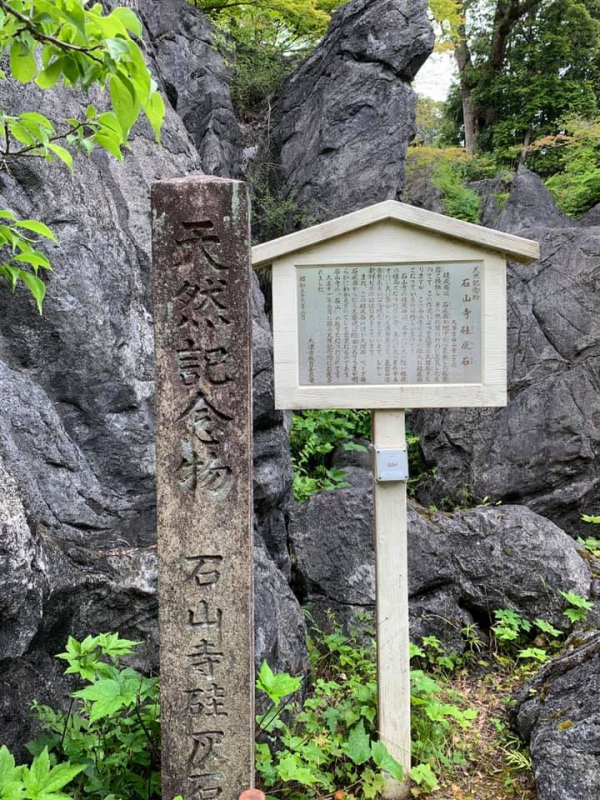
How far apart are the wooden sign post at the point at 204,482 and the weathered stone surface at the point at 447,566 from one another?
8.33 feet

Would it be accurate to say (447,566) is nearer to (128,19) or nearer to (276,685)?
(276,685)

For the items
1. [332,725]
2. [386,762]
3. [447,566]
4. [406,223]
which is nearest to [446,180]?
[447,566]

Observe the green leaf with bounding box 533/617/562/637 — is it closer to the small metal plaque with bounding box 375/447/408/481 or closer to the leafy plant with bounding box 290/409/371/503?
the small metal plaque with bounding box 375/447/408/481

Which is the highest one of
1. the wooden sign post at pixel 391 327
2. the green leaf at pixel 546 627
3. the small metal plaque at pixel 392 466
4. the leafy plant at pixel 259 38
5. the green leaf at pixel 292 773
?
the leafy plant at pixel 259 38

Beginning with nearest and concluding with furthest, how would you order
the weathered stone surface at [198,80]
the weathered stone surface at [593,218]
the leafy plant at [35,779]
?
the leafy plant at [35,779], the weathered stone surface at [198,80], the weathered stone surface at [593,218]

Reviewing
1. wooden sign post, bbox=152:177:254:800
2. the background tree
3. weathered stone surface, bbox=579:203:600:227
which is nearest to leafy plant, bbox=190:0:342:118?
the background tree

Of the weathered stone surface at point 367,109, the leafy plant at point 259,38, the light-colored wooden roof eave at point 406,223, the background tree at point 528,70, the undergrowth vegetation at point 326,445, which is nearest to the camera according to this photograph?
the light-colored wooden roof eave at point 406,223

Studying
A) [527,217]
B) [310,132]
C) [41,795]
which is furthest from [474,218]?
[41,795]

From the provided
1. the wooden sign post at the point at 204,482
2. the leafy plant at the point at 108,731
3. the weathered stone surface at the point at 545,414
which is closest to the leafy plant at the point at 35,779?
the leafy plant at the point at 108,731

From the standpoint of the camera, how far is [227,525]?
254cm

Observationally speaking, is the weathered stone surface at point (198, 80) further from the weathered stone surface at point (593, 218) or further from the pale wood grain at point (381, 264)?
the pale wood grain at point (381, 264)

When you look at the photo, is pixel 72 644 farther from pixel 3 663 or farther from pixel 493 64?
pixel 493 64

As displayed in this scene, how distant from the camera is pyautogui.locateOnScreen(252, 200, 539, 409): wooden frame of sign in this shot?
3.29m

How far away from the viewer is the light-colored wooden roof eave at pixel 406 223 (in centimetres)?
322
